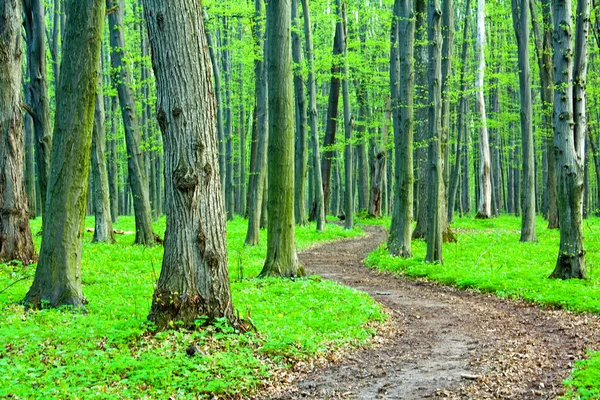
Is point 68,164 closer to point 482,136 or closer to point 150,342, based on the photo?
point 150,342

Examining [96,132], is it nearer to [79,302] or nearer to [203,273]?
[79,302]

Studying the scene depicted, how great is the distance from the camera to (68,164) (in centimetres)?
876

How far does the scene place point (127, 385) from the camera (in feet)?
18.5

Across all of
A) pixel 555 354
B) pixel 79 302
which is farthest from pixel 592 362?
pixel 79 302

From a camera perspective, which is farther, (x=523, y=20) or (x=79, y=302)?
(x=523, y=20)

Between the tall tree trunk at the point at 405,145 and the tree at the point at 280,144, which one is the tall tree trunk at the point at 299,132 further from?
the tree at the point at 280,144

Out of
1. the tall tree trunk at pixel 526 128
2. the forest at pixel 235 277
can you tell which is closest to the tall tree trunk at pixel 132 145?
the forest at pixel 235 277

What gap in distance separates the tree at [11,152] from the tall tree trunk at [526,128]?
16396mm

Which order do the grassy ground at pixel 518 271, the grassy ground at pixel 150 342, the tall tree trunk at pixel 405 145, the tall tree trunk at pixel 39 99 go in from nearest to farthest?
the grassy ground at pixel 150 342, the grassy ground at pixel 518 271, the tall tree trunk at pixel 39 99, the tall tree trunk at pixel 405 145

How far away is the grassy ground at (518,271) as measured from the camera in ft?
23.3

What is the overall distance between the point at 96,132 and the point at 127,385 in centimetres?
1359

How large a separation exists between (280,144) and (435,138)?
5038 millimetres

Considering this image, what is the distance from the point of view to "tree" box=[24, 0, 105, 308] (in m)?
8.76

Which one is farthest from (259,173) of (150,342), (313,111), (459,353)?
(150,342)
